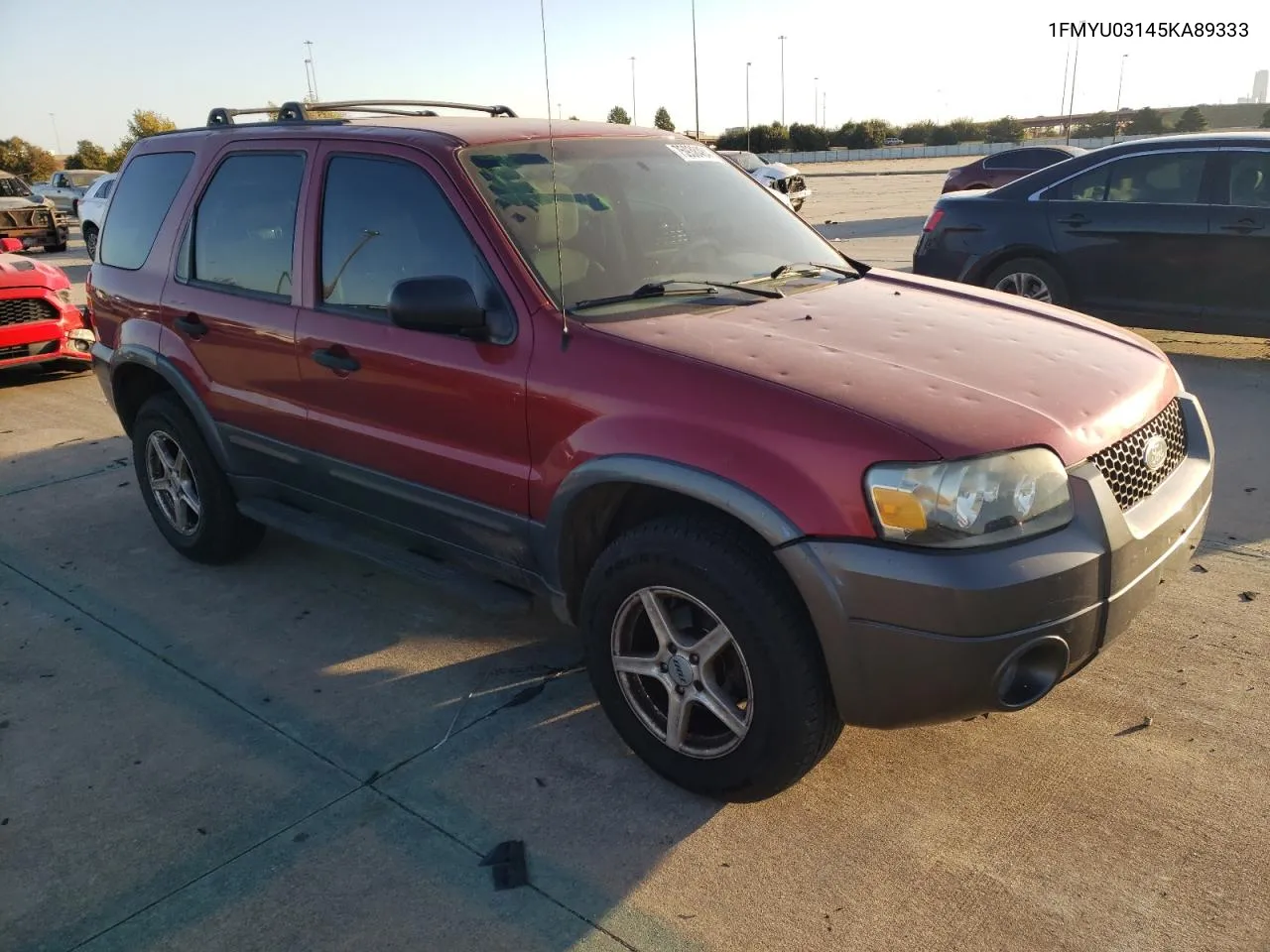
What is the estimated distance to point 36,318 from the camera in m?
8.63

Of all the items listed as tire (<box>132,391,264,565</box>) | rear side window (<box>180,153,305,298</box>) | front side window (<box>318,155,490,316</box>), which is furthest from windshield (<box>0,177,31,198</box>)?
front side window (<box>318,155,490,316</box>)

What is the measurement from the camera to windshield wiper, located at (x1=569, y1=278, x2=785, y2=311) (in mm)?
3166

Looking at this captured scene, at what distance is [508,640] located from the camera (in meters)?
3.92

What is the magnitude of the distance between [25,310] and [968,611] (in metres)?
8.78

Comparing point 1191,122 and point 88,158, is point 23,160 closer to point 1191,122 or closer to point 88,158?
point 88,158

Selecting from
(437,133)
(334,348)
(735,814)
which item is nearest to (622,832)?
(735,814)

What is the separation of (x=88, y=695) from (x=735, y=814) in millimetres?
2390

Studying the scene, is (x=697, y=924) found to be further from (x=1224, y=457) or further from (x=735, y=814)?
(x=1224, y=457)

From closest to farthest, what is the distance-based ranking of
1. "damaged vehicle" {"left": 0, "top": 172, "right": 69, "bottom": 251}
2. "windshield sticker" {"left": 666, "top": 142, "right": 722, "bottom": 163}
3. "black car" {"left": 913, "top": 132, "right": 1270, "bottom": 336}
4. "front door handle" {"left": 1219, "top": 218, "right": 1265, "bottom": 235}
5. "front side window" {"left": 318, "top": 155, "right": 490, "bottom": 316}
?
"front side window" {"left": 318, "top": 155, "right": 490, "bottom": 316}, "windshield sticker" {"left": 666, "top": 142, "right": 722, "bottom": 163}, "front door handle" {"left": 1219, "top": 218, "right": 1265, "bottom": 235}, "black car" {"left": 913, "top": 132, "right": 1270, "bottom": 336}, "damaged vehicle" {"left": 0, "top": 172, "right": 69, "bottom": 251}

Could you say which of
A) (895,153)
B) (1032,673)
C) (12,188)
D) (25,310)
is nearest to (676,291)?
(1032,673)

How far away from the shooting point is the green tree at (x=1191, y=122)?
4088 centimetres

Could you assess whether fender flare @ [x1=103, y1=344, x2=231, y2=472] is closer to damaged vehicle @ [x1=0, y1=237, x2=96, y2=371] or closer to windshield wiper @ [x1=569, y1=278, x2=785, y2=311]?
windshield wiper @ [x1=569, y1=278, x2=785, y2=311]

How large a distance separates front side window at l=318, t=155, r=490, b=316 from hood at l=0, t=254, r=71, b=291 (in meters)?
6.25

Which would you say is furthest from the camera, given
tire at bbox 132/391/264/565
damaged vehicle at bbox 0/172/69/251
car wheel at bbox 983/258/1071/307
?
damaged vehicle at bbox 0/172/69/251
